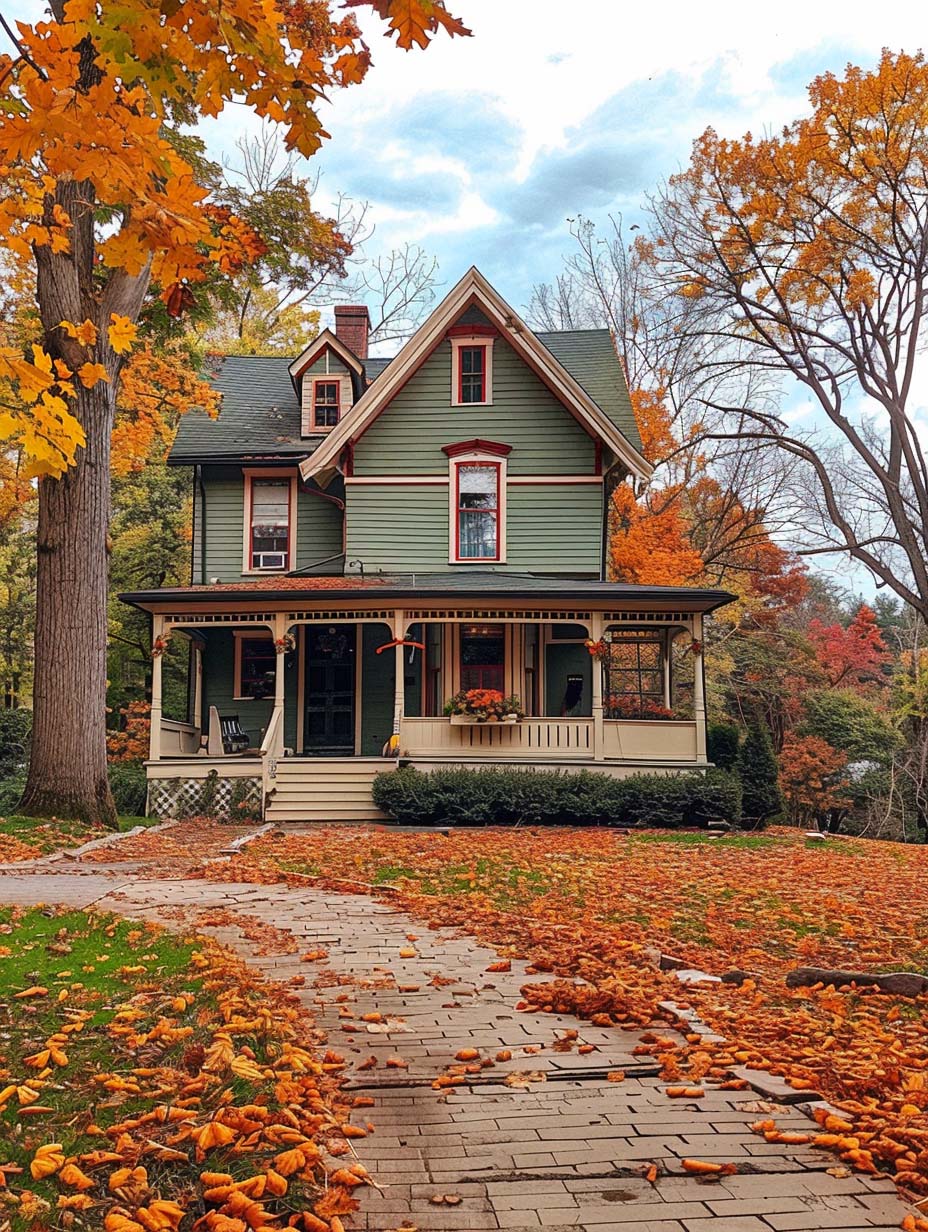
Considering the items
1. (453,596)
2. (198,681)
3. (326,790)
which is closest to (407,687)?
(453,596)

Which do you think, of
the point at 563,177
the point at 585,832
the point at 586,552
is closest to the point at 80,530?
the point at 585,832

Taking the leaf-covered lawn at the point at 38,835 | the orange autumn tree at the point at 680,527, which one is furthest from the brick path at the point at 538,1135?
the orange autumn tree at the point at 680,527

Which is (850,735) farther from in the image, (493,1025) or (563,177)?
(493,1025)

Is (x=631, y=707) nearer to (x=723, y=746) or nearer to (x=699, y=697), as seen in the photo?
(x=723, y=746)

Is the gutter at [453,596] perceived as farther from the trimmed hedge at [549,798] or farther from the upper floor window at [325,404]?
the upper floor window at [325,404]

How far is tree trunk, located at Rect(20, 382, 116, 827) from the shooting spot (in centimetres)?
1382

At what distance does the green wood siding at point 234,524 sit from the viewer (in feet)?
73.6

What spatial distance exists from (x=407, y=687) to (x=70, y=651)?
853 centimetres

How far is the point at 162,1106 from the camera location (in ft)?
11.2

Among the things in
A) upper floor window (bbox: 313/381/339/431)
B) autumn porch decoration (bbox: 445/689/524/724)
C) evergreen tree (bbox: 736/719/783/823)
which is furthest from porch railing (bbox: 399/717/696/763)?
upper floor window (bbox: 313/381/339/431)

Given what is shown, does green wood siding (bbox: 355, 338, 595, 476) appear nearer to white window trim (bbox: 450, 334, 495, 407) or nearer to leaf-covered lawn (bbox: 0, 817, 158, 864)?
white window trim (bbox: 450, 334, 495, 407)

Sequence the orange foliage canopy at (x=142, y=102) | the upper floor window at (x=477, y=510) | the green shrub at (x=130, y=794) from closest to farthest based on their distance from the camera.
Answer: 1. the orange foliage canopy at (x=142, y=102)
2. the green shrub at (x=130, y=794)
3. the upper floor window at (x=477, y=510)

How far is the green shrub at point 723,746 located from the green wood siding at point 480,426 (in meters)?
6.08

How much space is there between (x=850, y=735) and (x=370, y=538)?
14906 mm
